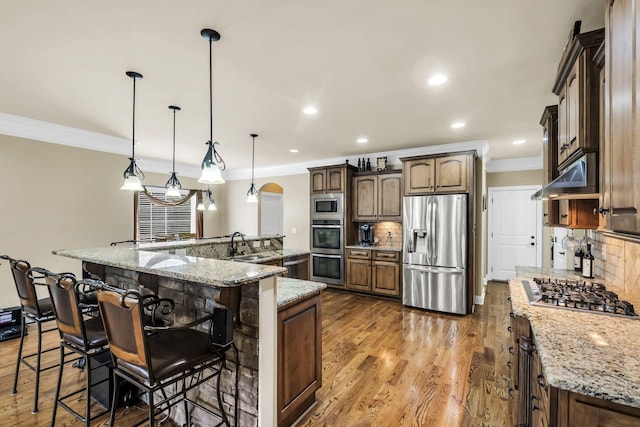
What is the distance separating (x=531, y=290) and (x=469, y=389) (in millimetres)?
1029

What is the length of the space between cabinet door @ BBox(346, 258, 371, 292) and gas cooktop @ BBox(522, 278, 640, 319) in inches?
120

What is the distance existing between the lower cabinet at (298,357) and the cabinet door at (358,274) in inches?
122

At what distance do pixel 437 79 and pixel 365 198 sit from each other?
3.14 metres

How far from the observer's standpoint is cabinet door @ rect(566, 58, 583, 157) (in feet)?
5.32

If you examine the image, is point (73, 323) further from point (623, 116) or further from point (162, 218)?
point (162, 218)

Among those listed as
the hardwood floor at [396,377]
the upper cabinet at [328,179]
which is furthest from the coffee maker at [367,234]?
the hardwood floor at [396,377]

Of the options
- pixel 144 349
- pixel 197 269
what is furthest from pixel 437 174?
pixel 144 349

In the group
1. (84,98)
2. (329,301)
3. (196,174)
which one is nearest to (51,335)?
(84,98)

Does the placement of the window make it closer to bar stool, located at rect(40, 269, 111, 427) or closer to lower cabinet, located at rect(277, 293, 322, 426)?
bar stool, located at rect(40, 269, 111, 427)

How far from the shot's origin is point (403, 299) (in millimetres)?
4727

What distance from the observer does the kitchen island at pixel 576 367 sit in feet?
3.06

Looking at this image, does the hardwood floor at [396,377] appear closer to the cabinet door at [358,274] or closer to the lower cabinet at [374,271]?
the lower cabinet at [374,271]

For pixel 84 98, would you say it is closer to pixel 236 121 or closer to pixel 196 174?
pixel 236 121

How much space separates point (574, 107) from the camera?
1719 mm
